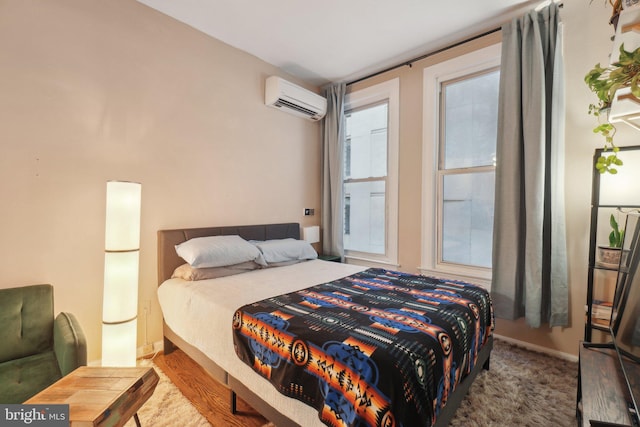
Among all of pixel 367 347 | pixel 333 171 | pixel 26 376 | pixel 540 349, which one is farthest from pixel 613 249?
pixel 26 376

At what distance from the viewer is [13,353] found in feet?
5.17

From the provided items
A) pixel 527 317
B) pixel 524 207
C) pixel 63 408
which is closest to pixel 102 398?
pixel 63 408

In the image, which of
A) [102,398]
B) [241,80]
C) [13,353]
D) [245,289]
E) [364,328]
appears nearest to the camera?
[102,398]

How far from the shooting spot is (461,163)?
2971 mm

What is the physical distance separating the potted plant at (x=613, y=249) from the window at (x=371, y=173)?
174cm

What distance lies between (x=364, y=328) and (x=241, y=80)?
2.79 m

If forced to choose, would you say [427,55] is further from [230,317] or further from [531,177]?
[230,317]

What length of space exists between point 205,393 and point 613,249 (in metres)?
2.90

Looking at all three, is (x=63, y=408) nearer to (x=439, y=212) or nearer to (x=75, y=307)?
(x=75, y=307)

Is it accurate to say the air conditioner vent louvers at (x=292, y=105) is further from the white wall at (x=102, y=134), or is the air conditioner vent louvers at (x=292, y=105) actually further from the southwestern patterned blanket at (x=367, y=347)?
the southwestern patterned blanket at (x=367, y=347)

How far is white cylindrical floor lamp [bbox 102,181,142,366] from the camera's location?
1.83 meters

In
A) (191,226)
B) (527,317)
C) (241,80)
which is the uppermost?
(241,80)

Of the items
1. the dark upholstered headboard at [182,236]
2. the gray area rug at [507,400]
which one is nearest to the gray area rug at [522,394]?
the gray area rug at [507,400]

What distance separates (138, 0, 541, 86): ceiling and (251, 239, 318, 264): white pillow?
6.70ft
